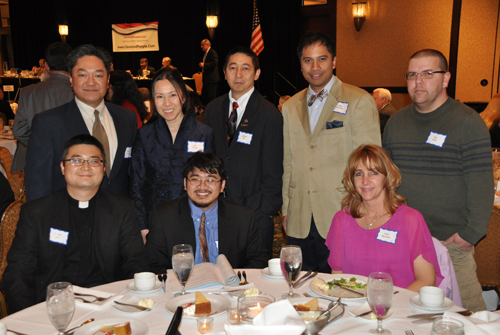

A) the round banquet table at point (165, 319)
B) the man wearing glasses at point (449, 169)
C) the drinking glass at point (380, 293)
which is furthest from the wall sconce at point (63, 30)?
the drinking glass at point (380, 293)

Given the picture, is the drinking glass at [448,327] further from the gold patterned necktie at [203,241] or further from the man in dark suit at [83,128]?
the man in dark suit at [83,128]

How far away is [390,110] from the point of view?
258 inches

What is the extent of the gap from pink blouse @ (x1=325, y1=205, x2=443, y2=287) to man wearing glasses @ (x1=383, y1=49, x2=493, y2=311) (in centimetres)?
44

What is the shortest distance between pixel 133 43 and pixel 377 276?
47.8ft

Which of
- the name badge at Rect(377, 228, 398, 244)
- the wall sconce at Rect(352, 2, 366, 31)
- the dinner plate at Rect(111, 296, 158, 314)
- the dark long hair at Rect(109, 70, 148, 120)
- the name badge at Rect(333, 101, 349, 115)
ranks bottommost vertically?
the dinner plate at Rect(111, 296, 158, 314)

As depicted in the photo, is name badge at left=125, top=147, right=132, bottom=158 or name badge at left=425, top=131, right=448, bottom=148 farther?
name badge at left=125, top=147, right=132, bottom=158

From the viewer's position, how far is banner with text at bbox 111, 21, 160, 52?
14.1 meters

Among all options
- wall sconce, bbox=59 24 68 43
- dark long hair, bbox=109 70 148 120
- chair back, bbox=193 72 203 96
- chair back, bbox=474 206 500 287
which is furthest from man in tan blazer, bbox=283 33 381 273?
wall sconce, bbox=59 24 68 43

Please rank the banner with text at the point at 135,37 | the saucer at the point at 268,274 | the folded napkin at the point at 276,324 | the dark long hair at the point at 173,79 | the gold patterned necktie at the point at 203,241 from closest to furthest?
the folded napkin at the point at 276,324, the saucer at the point at 268,274, the gold patterned necktie at the point at 203,241, the dark long hair at the point at 173,79, the banner with text at the point at 135,37

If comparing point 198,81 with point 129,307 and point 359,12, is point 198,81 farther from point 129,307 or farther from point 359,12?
point 129,307

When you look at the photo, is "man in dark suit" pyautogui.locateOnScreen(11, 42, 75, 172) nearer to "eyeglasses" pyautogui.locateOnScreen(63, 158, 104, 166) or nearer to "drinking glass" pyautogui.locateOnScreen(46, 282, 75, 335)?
"eyeglasses" pyautogui.locateOnScreen(63, 158, 104, 166)

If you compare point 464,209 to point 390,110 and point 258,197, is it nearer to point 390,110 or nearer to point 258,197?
point 258,197

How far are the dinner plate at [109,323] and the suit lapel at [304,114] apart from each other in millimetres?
1831

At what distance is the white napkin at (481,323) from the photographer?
127cm
